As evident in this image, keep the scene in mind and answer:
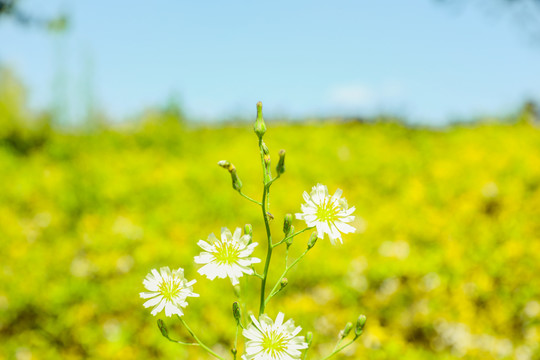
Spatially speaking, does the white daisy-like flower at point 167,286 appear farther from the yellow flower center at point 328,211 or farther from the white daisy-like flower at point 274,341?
the yellow flower center at point 328,211

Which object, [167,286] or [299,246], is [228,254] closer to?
[167,286]

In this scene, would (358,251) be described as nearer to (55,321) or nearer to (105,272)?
(105,272)

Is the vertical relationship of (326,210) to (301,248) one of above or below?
below

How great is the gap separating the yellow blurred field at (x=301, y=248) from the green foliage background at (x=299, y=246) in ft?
0.05

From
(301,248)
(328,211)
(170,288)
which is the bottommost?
(170,288)

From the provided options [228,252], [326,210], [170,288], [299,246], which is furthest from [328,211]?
[299,246]

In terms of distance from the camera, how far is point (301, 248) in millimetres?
4633

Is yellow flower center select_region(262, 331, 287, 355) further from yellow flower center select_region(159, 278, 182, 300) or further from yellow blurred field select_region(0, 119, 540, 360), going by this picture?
yellow blurred field select_region(0, 119, 540, 360)

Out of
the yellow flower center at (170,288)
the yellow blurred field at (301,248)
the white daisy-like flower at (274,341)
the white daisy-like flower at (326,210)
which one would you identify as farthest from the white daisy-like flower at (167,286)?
the yellow blurred field at (301,248)

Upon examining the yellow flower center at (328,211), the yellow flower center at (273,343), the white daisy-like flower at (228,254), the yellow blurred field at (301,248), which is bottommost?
the yellow flower center at (273,343)

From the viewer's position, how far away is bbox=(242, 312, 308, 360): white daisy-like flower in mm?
926

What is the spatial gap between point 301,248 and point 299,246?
3 centimetres

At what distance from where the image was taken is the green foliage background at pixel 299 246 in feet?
11.9

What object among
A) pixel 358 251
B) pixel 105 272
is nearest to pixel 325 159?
pixel 358 251
